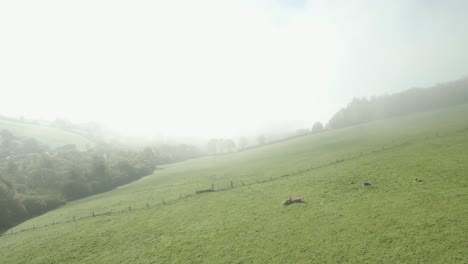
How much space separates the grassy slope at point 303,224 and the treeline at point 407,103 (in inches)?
3833

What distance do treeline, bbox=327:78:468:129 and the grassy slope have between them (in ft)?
319

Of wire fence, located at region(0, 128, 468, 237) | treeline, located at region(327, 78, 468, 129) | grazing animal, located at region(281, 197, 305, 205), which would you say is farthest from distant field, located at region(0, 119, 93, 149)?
grazing animal, located at region(281, 197, 305, 205)

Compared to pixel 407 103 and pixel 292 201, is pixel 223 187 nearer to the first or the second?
pixel 292 201

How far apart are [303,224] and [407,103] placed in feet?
489

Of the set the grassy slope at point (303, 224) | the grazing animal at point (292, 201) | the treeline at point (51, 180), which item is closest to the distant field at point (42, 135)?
the treeline at point (51, 180)

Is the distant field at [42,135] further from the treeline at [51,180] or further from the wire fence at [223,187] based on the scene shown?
the wire fence at [223,187]

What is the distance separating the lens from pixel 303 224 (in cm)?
2747

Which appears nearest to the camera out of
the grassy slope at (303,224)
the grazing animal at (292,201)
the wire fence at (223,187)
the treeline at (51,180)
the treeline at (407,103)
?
the grassy slope at (303,224)

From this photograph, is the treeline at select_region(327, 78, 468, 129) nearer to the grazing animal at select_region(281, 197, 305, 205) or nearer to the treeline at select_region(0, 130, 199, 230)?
the grazing animal at select_region(281, 197, 305, 205)

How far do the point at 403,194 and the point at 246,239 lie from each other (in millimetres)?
20556

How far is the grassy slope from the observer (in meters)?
21.3

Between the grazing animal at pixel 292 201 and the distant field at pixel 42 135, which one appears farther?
the distant field at pixel 42 135

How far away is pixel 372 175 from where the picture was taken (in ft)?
131

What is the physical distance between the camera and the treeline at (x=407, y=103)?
4998 inches
